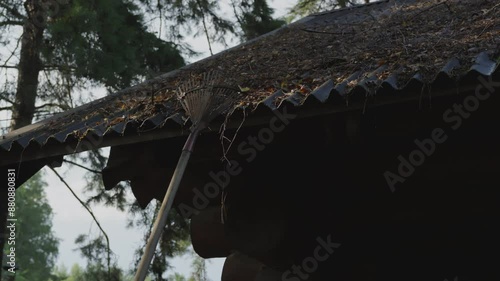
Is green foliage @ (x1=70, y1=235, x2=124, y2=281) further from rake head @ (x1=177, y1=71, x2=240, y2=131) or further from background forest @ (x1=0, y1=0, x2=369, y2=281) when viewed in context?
rake head @ (x1=177, y1=71, x2=240, y2=131)

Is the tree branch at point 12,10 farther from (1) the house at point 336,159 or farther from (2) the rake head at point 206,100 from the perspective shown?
(2) the rake head at point 206,100

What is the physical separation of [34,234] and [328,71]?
1261 inches

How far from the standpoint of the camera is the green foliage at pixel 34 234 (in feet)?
101

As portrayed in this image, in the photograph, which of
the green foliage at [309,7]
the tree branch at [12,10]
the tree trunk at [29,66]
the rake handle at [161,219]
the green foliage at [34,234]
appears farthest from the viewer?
the green foliage at [34,234]

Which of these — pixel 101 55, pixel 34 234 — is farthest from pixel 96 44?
pixel 34 234

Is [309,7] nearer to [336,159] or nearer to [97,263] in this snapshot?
[97,263]

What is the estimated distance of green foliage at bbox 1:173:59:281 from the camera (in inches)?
1216

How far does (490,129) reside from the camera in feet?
12.5

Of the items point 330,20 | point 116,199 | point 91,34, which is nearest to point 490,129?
point 330,20

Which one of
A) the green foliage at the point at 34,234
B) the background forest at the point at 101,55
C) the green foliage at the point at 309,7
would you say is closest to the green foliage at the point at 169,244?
the background forest at the point at 101,55

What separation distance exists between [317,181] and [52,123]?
1921 millimetres

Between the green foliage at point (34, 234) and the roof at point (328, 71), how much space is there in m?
25.4

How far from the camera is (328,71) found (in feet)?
14.0

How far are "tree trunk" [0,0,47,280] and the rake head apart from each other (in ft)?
23.4
